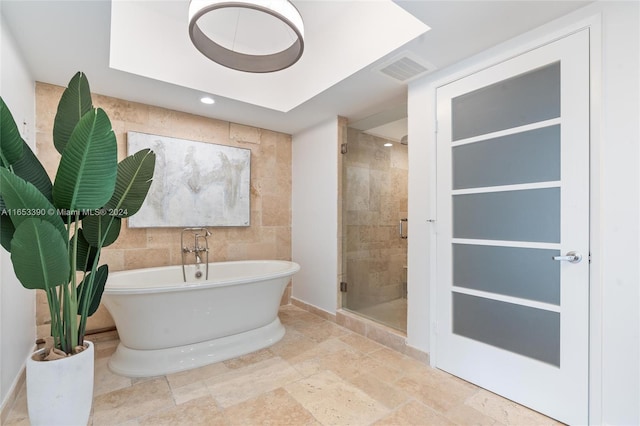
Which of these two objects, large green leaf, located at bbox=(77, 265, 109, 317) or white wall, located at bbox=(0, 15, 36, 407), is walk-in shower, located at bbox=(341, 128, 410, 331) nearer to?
large green leaf, located at bbox=(77, 265, 109, 317)

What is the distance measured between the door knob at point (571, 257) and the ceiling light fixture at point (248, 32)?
1.93m

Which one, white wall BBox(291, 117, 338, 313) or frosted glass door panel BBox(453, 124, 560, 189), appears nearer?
frosted glass door panel BBox(453, 124, 560, 189)

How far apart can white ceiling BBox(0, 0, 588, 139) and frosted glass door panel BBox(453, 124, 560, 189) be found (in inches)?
25.3

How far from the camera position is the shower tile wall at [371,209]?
3.33 metres

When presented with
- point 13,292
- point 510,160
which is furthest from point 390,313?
point 13,292

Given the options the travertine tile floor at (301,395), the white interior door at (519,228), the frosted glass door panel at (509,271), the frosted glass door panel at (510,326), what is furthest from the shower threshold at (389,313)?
the frosted glass door panel at (509,271)

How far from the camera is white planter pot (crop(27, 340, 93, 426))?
1.19 metres

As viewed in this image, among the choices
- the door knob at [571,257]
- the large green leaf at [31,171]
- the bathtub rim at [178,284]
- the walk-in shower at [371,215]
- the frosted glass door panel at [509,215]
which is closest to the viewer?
the large green leaf at [31,171]

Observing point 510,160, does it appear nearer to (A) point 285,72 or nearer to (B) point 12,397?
(A) point 285,72

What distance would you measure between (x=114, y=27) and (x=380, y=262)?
319 cm

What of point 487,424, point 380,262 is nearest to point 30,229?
point 487,424

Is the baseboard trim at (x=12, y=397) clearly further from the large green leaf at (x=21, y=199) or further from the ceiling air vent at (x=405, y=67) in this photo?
the ceiling air vent at (x=405, y=67)

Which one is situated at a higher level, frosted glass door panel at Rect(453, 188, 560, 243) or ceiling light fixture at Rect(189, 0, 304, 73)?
ceiling light fixture at Rect(189, 0, 304, 73)

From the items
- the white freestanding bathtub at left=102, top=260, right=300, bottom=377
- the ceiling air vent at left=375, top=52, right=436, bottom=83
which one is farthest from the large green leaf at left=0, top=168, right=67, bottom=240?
the ceiling air vent at left=375, top=52, right=436, bottom=83
